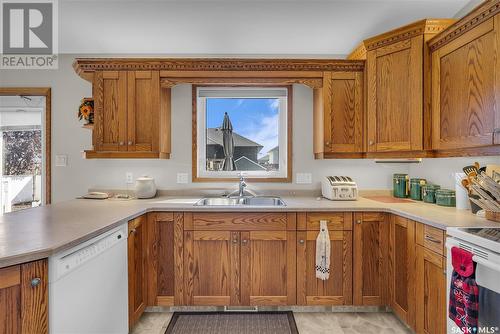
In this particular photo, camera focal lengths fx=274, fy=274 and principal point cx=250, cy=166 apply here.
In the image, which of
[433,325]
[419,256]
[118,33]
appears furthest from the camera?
[118,33]

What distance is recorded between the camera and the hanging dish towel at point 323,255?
2.12 metres

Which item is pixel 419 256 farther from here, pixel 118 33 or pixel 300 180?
pixel 118 33

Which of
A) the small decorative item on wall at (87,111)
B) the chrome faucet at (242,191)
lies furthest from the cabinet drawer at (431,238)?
the small decorative item on wall at (87,111)

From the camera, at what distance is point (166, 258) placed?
7.15ft

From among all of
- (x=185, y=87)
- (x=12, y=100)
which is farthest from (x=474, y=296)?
(x=12, y=100)

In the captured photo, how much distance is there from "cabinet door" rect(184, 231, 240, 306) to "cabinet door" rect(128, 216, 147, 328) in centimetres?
32

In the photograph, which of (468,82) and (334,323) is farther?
(334,323)

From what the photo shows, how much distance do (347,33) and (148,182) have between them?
2.34 meters

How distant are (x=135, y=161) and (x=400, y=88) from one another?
2.50m

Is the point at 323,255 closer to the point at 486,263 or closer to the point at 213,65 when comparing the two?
the point at 486,263

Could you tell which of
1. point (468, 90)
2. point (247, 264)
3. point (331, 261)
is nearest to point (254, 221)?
point (247, 264)

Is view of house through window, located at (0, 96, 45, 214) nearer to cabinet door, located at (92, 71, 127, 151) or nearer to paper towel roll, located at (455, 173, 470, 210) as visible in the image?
cabinet door, located at (92, 71, 127, 151)

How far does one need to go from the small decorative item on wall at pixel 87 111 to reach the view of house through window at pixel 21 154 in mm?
800

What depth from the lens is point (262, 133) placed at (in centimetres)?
288
